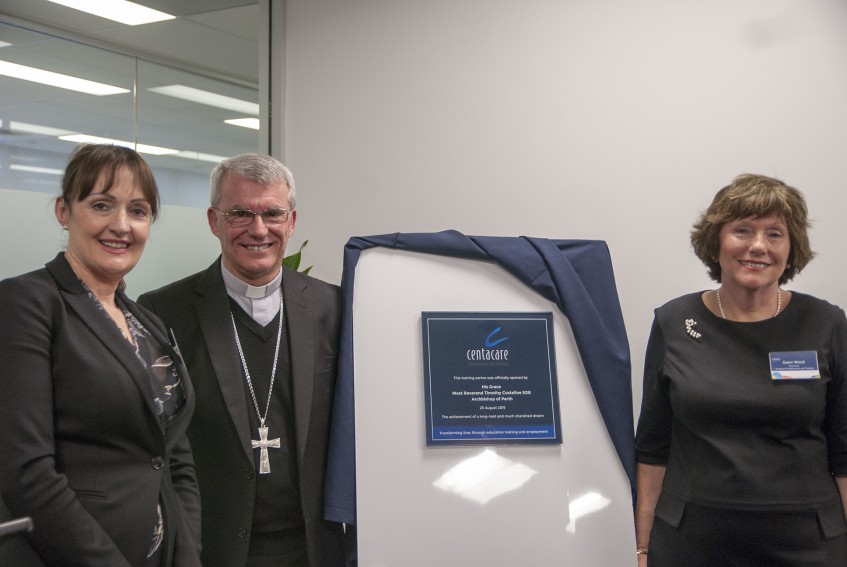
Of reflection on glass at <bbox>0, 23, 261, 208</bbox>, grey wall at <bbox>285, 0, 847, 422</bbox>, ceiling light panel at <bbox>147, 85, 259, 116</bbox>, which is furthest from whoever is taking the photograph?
ceiling light panel at <bbox>147, 85, 259, 116</bbox>

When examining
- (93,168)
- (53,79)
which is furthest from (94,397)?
(53,79)

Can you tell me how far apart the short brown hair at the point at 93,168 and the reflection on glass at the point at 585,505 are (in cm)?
140

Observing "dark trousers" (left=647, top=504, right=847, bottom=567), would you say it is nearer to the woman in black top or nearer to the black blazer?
the woman in black top

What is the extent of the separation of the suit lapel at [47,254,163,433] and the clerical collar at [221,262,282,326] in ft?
1.70

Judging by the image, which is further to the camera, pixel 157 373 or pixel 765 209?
pixel 765 209

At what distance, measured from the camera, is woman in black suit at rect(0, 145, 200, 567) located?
4.94 ft

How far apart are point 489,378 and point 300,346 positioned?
0.54 m

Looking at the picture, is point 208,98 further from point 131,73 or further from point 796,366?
point 796,366

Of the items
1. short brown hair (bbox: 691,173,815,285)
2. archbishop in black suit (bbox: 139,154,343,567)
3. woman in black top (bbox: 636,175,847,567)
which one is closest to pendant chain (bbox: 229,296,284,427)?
archbishop in black suit (bbox: 139,154,343,567)

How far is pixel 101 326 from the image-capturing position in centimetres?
164

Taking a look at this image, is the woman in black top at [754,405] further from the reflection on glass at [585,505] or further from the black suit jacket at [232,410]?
the black suit jacket at [232,410]

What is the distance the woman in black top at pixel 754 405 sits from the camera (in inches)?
81.2

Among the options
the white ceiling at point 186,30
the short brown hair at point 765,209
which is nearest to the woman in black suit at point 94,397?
the short brown hair at point 765,209

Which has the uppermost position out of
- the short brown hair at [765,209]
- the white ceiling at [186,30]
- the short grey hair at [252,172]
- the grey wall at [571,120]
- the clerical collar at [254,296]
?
the white ceiling at [186,30]
